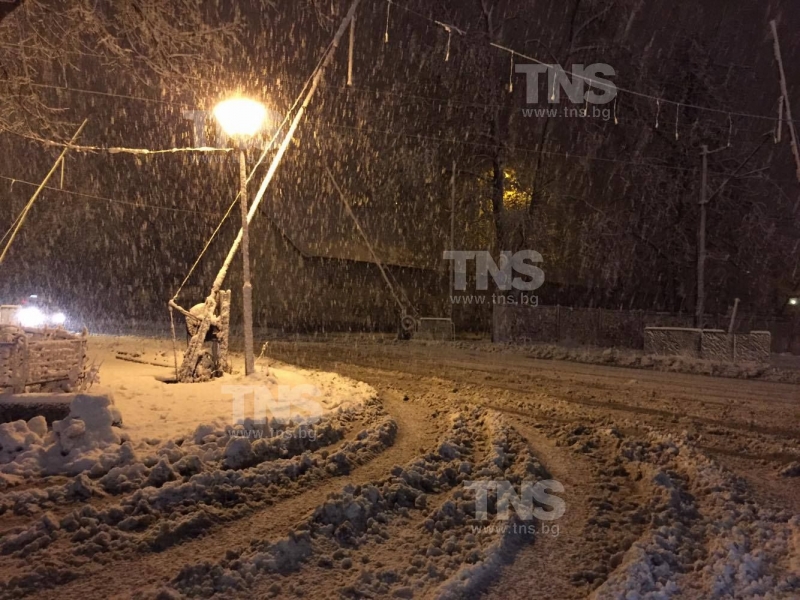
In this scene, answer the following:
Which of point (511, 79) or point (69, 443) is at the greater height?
point (511, 79)

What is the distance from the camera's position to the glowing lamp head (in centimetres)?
1118

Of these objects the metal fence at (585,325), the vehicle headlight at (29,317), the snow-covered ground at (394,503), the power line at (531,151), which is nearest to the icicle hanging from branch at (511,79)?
the power line at (531,151)

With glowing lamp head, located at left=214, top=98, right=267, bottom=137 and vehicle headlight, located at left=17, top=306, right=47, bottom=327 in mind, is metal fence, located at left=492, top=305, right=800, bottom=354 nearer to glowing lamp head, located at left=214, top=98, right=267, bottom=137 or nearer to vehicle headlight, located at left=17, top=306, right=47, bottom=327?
vehicle headlight, located at left=17, top=306, right=47, bottom=327

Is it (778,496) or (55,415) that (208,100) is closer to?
(55,415)

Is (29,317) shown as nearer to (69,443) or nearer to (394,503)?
(69,443)

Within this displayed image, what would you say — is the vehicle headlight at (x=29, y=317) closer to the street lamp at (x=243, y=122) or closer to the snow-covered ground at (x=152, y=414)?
the snow-covered ground at (x=152, y=414)

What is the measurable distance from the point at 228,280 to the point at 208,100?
21.1 meters

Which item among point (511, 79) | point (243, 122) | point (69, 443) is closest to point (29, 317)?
point (243, 122)

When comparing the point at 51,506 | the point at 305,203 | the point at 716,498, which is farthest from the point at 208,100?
the point at 305,203

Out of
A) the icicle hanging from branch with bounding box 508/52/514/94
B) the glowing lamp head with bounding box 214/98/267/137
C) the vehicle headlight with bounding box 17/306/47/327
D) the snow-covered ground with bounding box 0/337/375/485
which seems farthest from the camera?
the icicle hanging from branch with bounding box 508/52/514/94

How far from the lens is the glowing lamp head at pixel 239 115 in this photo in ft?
36.7

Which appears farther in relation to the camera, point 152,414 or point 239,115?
point 239,115

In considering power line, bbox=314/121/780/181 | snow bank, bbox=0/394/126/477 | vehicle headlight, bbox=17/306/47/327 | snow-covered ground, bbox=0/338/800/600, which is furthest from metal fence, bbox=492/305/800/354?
snow bank, bbox=0/394/126/477

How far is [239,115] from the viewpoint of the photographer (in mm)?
11266
